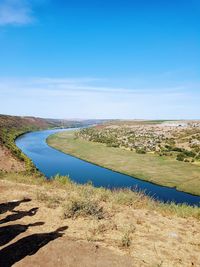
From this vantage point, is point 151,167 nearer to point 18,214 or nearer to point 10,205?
point 10,205

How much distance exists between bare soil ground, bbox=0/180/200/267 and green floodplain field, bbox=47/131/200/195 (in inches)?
1036

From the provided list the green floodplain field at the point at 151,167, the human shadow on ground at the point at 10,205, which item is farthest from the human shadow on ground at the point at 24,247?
the green floodplain field at the point at 151,167

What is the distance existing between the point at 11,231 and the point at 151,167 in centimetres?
4053

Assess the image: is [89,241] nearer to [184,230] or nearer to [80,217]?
[80,217]

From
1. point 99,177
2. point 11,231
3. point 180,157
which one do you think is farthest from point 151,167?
point 11,231

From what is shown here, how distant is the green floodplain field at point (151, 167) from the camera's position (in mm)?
39866

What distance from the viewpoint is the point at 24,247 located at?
8898 mm

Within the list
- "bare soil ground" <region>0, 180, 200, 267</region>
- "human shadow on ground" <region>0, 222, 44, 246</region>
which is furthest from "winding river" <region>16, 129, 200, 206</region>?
"human shadow on ground" <region>0, 222, 44, 246</region>

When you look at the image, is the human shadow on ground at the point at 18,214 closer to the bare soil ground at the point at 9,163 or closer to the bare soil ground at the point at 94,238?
the bare soil ground at the point at 94,238

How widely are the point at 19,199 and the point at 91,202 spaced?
3542mm

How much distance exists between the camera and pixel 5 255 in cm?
837

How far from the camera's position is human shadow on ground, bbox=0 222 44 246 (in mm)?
9341

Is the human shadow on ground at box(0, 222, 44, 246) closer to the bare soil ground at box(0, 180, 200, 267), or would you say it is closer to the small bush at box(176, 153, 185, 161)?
the bare soil ground at box(0, 180, 200, 267)

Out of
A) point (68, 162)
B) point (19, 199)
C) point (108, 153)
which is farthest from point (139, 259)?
point (108, 153)
